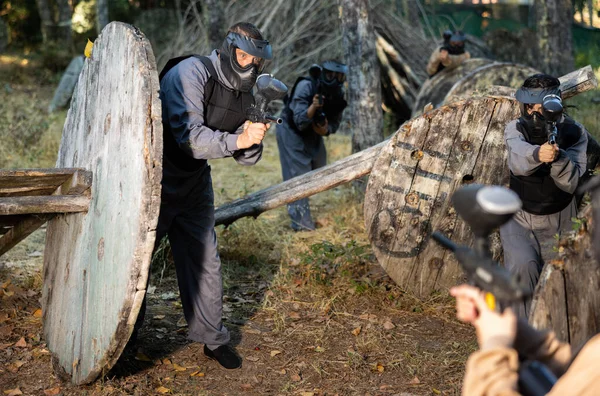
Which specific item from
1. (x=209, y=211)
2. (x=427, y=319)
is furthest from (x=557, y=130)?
(x=209, y=211)

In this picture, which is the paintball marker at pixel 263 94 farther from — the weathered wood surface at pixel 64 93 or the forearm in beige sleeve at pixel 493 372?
the weathered wood surface at pixel 64 93

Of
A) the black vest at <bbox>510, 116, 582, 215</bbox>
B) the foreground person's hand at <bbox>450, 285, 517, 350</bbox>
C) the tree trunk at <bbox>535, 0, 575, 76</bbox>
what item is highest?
the tree trunk at <bbox>535, 0, 575, 76</bbox>

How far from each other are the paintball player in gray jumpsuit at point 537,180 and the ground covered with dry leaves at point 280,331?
0.78 meters

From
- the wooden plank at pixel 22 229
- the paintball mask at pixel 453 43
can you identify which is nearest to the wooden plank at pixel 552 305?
the wooden plank at pixel 22 229

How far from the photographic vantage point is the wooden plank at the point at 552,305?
10.2 ft

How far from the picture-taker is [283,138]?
7.83 metres

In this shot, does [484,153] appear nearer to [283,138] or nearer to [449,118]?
[449,118]

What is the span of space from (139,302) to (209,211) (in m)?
1.11

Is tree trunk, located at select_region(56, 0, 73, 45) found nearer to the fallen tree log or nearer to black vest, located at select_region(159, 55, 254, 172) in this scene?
the fallen tree log

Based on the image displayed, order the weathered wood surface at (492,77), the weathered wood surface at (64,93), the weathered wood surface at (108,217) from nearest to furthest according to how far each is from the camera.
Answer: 1. the weathered wood surface at (108,217)
2. the weathered wood surface at (492,77)
3. the weathered wood surface at (64,93)

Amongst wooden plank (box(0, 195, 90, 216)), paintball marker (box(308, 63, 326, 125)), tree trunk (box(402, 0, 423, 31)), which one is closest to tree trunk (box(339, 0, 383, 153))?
paintball marker (box(308, 63, 326, 125))

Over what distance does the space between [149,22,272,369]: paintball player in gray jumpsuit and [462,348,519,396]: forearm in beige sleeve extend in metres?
2.07

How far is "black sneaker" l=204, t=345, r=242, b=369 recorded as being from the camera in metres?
4.49

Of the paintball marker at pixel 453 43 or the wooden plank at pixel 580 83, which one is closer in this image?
the wooden plank at pixel 580 83
